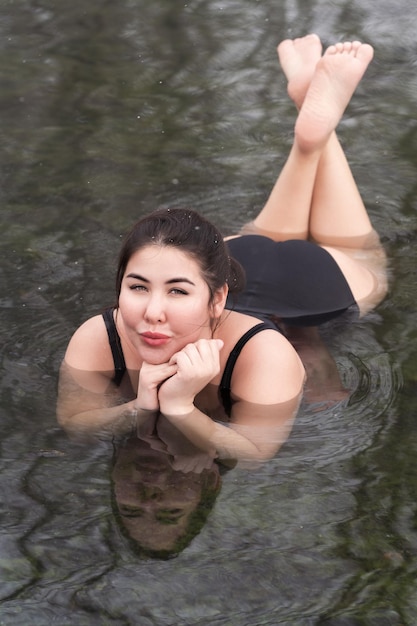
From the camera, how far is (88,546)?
10.0 feet

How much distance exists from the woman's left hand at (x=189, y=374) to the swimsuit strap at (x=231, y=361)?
177mm

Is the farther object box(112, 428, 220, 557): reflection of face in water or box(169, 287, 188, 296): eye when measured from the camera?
box(169, 287, 188, 296): eye

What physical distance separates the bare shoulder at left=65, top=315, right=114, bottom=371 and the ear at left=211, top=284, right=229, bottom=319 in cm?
42

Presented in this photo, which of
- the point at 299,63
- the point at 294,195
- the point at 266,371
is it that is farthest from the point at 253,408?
the point at 299,63

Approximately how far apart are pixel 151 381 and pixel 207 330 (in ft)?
0.85

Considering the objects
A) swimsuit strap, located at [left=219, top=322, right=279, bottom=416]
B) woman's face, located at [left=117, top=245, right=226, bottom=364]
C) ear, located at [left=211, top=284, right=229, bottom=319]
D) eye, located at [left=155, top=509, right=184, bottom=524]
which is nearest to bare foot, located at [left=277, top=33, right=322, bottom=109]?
swimsuit strap, located at [left=219, top=322, right=279, bottom=416]

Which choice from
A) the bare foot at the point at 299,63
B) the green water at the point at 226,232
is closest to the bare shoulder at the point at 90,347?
the green water at the point at 226,232

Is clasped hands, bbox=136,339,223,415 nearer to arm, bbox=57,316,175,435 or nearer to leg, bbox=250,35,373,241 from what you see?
arm, bbox=57,316,175,435

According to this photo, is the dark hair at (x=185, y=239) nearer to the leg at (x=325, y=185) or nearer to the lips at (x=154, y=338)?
the lips at (x=154, y=338)

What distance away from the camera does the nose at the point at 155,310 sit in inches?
126

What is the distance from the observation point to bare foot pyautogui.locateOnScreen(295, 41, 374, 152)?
4527 mm

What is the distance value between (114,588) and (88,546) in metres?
0.21

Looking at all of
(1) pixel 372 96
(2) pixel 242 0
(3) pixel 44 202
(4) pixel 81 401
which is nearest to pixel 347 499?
(4) pixel 81 401

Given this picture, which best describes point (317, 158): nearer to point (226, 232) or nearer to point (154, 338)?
point (226, 232)
